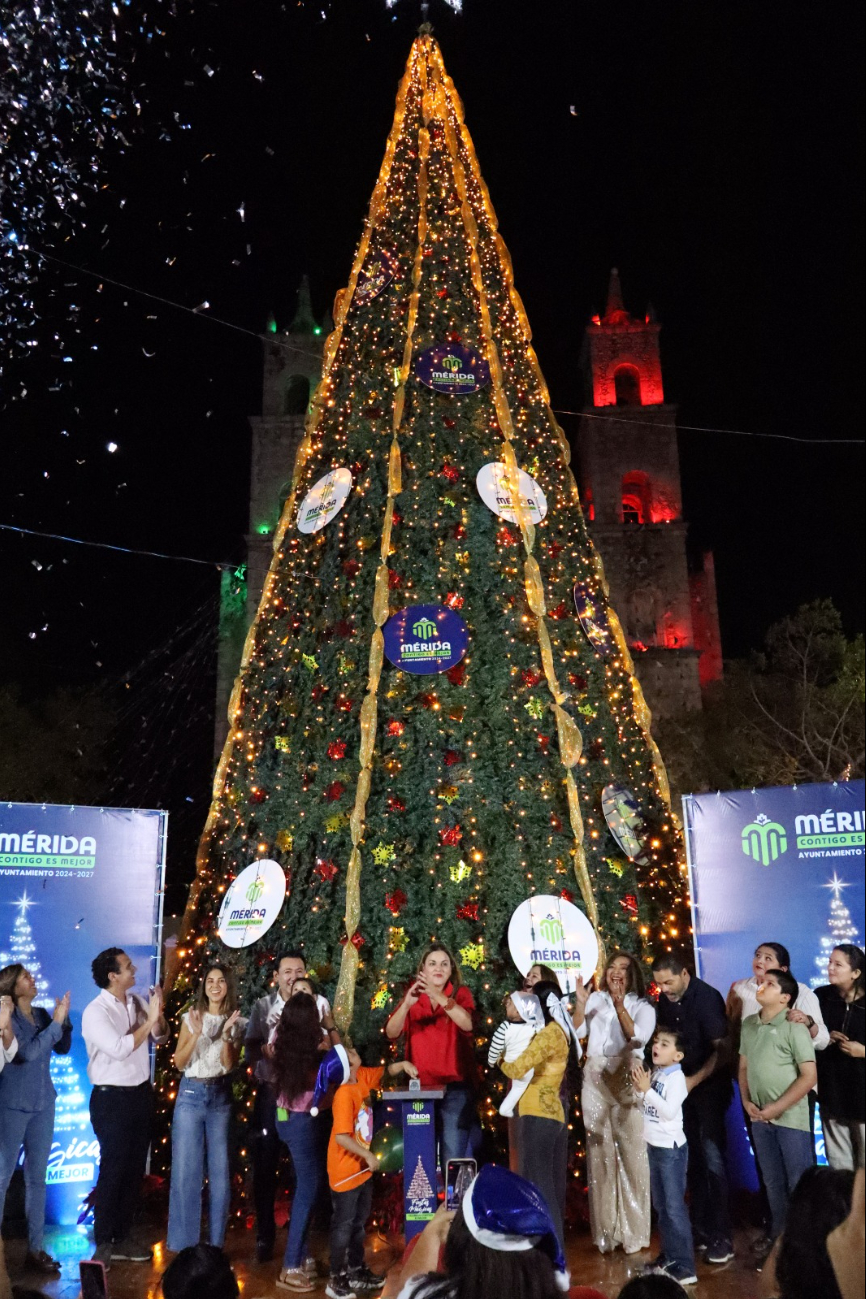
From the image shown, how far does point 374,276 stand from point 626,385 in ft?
76.1

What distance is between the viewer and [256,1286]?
200 inches

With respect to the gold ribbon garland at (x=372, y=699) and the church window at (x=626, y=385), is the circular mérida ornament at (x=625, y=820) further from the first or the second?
the church window at (x=626, y=385)

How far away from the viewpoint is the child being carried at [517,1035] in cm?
512

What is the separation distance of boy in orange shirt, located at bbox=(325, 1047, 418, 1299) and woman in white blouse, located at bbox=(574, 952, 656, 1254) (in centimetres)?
130

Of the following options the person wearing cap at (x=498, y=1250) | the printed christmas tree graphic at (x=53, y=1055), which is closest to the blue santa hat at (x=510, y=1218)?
the person wearing cap at (x=498, y=1250)

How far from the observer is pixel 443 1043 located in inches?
224

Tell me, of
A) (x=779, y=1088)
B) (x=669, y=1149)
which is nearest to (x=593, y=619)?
(x=779, y=1088)

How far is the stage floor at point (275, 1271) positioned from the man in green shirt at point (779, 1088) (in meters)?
0.36

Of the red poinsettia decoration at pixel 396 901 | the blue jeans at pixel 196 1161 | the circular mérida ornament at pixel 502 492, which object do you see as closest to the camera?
the blue jeans at pixel 196 1161

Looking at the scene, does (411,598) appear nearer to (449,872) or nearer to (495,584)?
(495,584)

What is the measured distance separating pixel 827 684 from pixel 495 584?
53.5ft

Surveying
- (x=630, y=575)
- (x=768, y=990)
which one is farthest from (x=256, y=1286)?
(x=630, y=575)

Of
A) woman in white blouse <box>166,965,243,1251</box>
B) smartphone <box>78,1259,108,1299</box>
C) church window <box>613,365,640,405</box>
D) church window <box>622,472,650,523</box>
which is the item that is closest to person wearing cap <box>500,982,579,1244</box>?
woman in white blouse <box>166,965,243,1251</box>

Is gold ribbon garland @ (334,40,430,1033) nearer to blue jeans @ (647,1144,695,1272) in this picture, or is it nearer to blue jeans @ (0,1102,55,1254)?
blue jeans @ (0,1102,55,1254)
